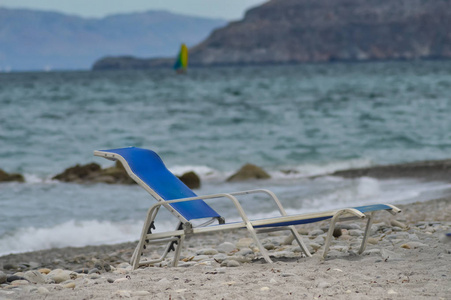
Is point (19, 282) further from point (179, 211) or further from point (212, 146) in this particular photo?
point (212, 146)

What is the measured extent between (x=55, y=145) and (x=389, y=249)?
612 inches

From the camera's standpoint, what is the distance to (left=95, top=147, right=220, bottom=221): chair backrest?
540cm

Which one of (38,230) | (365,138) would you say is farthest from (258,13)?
(38,230)

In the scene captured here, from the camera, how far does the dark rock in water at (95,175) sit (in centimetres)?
1316

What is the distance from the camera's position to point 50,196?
11.8 meters

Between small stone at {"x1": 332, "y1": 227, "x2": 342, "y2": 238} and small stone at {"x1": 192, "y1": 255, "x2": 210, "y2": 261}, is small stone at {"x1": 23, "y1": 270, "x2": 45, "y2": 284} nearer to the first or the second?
small stone at {"x1": 192, "y1": 255, "x2": 210, "y2": 261}

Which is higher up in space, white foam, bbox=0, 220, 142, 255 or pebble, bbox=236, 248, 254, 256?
pebble, bbox=236, 248, 254, 256

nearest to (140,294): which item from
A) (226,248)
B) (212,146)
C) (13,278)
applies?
(13,278)

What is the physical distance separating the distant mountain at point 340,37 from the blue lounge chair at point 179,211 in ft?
492

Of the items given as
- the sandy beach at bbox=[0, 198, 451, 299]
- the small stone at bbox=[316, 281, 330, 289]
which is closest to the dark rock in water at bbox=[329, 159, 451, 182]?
the sandy beach at bbox=[0, 198, 451, 299]

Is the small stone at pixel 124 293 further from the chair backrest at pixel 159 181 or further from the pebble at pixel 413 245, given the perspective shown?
the pebble at pixel 413 245

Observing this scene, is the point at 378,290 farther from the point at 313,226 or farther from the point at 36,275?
the point at 313,226

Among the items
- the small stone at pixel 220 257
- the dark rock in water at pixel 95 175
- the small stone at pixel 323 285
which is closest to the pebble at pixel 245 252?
the small stone at pixel 220 257

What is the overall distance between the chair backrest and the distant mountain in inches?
5904
